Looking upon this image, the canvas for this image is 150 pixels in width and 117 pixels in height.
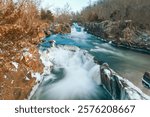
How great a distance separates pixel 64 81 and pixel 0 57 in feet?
38.4

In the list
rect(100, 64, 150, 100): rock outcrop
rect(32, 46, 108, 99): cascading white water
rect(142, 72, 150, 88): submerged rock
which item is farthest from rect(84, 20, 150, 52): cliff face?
rect(100, 64, 150, 100): rock outcrop

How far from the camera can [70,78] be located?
18406 millimetres

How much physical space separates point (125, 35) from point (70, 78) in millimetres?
23839

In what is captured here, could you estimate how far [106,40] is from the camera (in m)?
41.2

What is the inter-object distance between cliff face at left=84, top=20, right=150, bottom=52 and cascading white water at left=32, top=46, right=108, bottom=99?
13.6 metres

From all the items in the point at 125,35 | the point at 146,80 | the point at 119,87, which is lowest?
the point at 146,80

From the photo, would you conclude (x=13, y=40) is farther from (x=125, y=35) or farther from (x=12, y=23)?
(x=125, y=35)

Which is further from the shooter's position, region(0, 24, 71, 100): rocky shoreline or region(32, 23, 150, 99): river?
region(32, 23, 150, 99): river

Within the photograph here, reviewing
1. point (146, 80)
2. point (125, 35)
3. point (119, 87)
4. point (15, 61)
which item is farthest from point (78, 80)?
point (125, 35)

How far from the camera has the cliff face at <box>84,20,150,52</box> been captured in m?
36.5

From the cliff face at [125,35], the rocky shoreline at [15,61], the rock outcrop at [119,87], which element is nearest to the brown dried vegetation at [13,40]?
the rocky shoreline at [15,61]

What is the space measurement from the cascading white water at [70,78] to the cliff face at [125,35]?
44.6ft

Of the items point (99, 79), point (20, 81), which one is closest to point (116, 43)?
point (99, 79)

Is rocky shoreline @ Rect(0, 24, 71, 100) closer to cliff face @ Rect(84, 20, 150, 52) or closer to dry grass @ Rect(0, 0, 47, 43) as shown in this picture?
dry grass @ Rect(0, 0, 47, 43)
